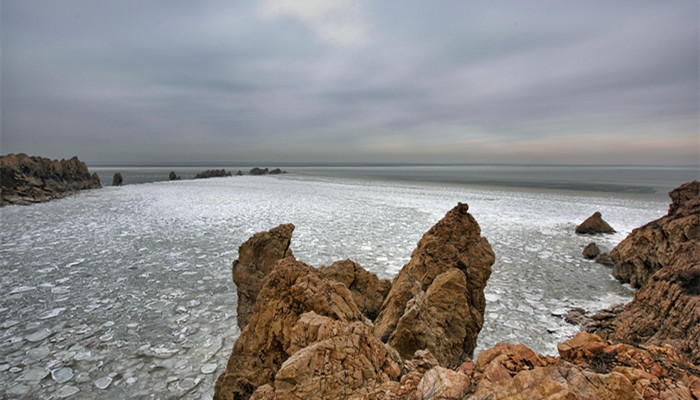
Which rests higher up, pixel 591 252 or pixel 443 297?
pixel 443 297

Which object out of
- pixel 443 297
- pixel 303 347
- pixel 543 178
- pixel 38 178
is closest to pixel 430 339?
pixel 443 297

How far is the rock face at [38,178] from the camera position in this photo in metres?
18.1

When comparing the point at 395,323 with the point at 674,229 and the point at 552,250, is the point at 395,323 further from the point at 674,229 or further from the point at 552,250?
the point at 552,250

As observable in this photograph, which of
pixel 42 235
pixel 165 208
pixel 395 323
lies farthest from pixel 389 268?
pixel 165 208

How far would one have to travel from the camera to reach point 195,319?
4.97 metres

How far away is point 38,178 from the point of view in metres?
21.6

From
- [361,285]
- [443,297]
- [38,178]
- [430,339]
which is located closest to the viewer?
[430,339]

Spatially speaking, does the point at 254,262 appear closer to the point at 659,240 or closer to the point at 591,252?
the point at 659,240

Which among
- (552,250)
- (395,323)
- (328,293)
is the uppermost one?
(328,293)

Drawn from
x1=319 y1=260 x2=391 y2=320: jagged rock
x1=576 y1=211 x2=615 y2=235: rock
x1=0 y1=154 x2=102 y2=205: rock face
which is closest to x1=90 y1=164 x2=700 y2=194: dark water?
x1=0 y1=154 x2=102 y2=205: rock face

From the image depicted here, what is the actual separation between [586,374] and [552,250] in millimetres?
9407

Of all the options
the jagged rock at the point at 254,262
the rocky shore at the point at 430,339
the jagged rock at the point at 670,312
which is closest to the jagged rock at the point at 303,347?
the rocky shore at the point at 430,339

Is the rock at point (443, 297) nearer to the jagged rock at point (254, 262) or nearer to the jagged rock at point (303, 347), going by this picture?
the jagged rock at point (303, 347)

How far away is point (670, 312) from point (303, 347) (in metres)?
4.60
